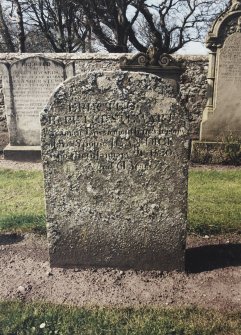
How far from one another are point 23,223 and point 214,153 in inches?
179

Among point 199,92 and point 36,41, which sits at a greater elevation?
point 36,41

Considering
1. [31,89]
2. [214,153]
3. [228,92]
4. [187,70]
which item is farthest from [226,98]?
[31,89]

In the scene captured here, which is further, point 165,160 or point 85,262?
point 85,262

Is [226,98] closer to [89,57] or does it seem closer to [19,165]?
[89,57]

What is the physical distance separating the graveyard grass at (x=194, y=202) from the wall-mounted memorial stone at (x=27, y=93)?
49.1 inches

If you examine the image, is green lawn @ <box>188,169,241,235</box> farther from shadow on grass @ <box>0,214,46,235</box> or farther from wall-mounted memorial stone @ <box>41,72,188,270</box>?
shadow on grass @ <box>0,214,46,235</box>

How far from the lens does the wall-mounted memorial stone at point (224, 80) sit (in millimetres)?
7562

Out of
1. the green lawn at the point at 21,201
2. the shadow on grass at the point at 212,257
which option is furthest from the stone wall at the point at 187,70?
the shadow on grass at the point at 212,257

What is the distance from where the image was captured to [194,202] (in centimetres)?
546

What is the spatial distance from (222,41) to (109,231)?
5.48m

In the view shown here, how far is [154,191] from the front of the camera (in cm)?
351

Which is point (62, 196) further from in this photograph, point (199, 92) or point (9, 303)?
point (199, 92)

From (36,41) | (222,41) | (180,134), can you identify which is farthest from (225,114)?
(36,41)

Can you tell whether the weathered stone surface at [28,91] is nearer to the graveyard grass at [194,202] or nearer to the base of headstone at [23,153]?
the base of headstone at [23,153]
